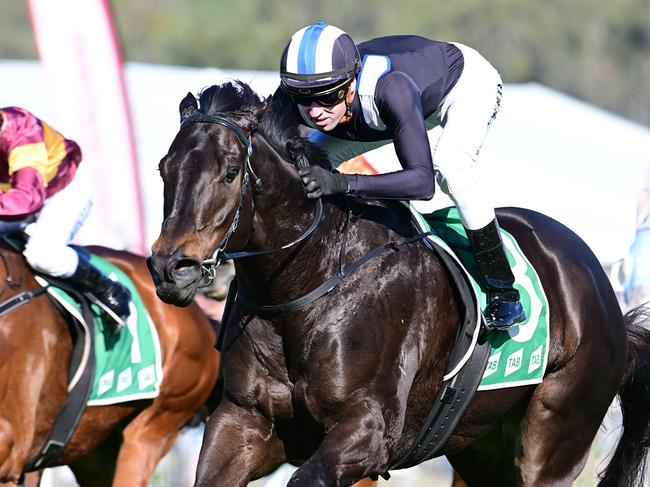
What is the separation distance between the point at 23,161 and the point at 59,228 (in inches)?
17.8

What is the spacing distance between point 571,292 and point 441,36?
121 feet

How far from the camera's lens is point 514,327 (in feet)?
15.5

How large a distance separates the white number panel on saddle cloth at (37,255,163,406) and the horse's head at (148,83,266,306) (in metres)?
2.44

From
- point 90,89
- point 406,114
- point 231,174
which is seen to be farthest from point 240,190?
point 90,89

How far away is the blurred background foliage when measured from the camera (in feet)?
116

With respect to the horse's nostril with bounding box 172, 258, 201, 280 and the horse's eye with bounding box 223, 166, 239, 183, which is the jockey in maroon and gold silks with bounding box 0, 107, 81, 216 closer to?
the horse's eye with bounding box 223, 166, 239, 183

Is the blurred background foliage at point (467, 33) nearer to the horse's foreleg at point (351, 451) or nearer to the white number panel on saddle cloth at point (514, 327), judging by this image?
the white number panel on saddle cloth at point (514, 327)

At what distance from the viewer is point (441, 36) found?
4112 cm

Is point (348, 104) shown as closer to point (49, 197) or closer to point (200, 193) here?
point (200, 193)

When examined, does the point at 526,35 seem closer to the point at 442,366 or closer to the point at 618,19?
the point at 618,19

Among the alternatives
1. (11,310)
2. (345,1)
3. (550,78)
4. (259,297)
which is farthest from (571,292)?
(345,1)

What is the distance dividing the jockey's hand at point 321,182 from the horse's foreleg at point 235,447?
2.56 feet

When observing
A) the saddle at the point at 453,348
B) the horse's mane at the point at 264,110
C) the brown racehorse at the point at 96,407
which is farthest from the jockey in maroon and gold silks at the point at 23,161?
the horse's mane at the point at 264,110

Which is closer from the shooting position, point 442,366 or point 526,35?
point 442,366
